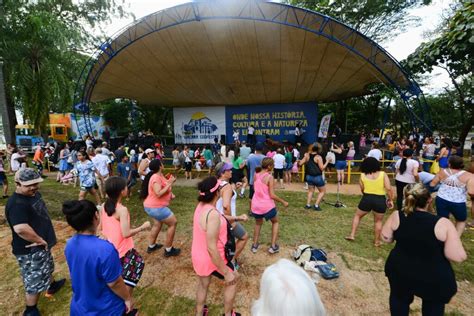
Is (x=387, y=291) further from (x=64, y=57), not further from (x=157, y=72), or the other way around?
(x=64, y=57)

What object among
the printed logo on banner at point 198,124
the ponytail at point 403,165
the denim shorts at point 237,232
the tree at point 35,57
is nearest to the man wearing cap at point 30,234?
the denim shorts at point 237,232

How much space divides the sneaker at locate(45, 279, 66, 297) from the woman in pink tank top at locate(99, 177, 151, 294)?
1622 mm

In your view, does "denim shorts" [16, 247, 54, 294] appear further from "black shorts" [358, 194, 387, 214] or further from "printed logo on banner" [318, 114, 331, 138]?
"printed logo on banner" [318, 114, 331, 138]

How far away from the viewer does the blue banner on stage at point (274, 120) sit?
1767 centimetres

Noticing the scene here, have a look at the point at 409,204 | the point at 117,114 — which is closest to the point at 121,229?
the point at 409,204

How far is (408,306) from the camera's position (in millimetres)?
1974

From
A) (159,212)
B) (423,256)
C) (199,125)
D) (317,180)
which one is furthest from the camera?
(199,125)

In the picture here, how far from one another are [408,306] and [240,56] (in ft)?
37.1

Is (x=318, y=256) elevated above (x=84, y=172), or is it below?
below

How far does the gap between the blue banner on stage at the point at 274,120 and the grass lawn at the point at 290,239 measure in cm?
1134

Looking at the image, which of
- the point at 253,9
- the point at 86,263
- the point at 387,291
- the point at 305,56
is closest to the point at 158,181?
the point at 86,263

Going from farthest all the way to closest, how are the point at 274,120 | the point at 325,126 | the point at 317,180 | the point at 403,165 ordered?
the point at 274,120 → the point at 325,126 → the point at 317,180 → the point at 403,165

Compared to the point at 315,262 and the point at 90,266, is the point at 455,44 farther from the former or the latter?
the point at 90,266

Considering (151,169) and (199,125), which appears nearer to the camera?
(151,169)
